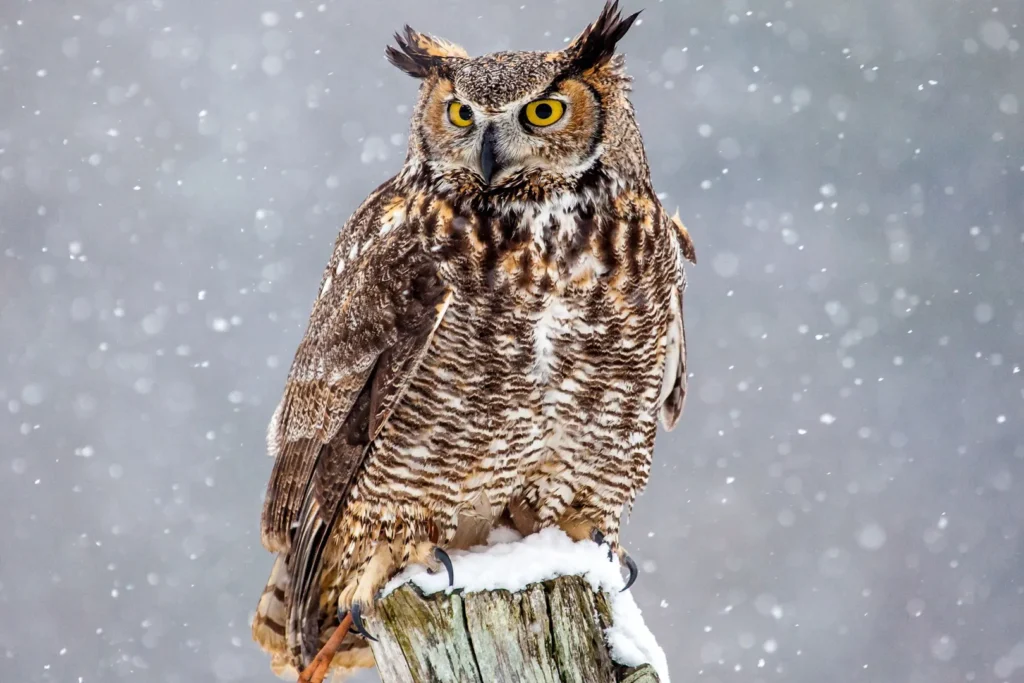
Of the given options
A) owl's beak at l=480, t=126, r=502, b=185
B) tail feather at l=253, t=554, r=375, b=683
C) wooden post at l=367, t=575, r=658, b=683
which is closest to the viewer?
wooden post at l=367, t=575, r=658, b=683

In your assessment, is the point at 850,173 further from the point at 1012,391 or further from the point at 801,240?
the point at 1012,391

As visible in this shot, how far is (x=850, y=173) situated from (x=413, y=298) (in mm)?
14751

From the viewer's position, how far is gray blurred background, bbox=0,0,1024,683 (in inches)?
478

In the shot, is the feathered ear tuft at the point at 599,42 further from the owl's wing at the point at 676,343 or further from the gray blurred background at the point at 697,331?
the gray blurred background at the point at 697,331

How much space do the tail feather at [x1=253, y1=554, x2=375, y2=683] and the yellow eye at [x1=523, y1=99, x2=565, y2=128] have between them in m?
1.21

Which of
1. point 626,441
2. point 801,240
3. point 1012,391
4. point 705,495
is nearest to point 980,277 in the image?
point 1012,391

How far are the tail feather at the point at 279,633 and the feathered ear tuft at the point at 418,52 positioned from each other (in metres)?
1.22

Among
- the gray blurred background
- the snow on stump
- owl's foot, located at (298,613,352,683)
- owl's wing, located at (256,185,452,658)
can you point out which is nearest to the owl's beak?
owl's wing, located at (256,185,452,658)

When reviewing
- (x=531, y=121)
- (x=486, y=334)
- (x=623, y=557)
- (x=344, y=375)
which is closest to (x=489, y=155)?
(x=531, y=121)

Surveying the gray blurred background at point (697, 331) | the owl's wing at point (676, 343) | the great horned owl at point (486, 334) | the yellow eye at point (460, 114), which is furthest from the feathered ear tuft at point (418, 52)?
the gray blurred background at point (697, 331)

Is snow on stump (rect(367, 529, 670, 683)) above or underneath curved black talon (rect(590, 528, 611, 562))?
underneath

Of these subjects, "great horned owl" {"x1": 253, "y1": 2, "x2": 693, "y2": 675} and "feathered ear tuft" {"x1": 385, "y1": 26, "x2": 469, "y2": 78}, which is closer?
"great horned owl" {"x1": 253, "y1": 2, "x2": 693, "y2": 675}

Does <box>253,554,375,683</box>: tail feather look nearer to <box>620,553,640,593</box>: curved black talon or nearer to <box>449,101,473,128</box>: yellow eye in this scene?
<box>620,553,640,593</box>: curved black talon

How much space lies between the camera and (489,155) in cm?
233
